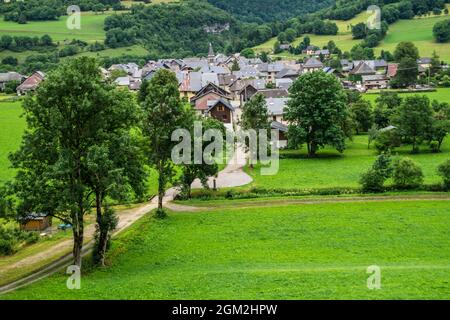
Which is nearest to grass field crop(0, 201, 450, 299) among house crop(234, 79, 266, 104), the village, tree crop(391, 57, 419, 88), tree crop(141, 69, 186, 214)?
tree crop(141, 69, 186, 214)

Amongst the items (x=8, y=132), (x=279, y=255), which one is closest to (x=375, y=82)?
(x=8, y=132)

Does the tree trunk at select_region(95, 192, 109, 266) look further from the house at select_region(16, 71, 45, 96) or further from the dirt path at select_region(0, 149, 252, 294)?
the house at select_region(16, 71, 45, 96)

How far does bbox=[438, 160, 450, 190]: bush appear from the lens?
45.6 metres

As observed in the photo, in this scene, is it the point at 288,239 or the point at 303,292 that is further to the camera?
the point at 288,239

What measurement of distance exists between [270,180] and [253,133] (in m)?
6.95

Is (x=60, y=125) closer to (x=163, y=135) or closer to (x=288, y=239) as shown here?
(x=163, y=135)

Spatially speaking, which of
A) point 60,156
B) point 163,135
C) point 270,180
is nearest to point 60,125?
point 60,156

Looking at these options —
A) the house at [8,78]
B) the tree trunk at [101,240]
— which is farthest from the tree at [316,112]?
the house at [8,78]

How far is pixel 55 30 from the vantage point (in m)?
186

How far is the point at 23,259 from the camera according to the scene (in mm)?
32875

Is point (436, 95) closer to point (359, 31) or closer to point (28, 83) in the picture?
point (359, 31)

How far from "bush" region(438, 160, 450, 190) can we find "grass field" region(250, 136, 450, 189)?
231 cm

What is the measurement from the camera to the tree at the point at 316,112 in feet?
203

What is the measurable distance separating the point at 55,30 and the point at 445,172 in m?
162
